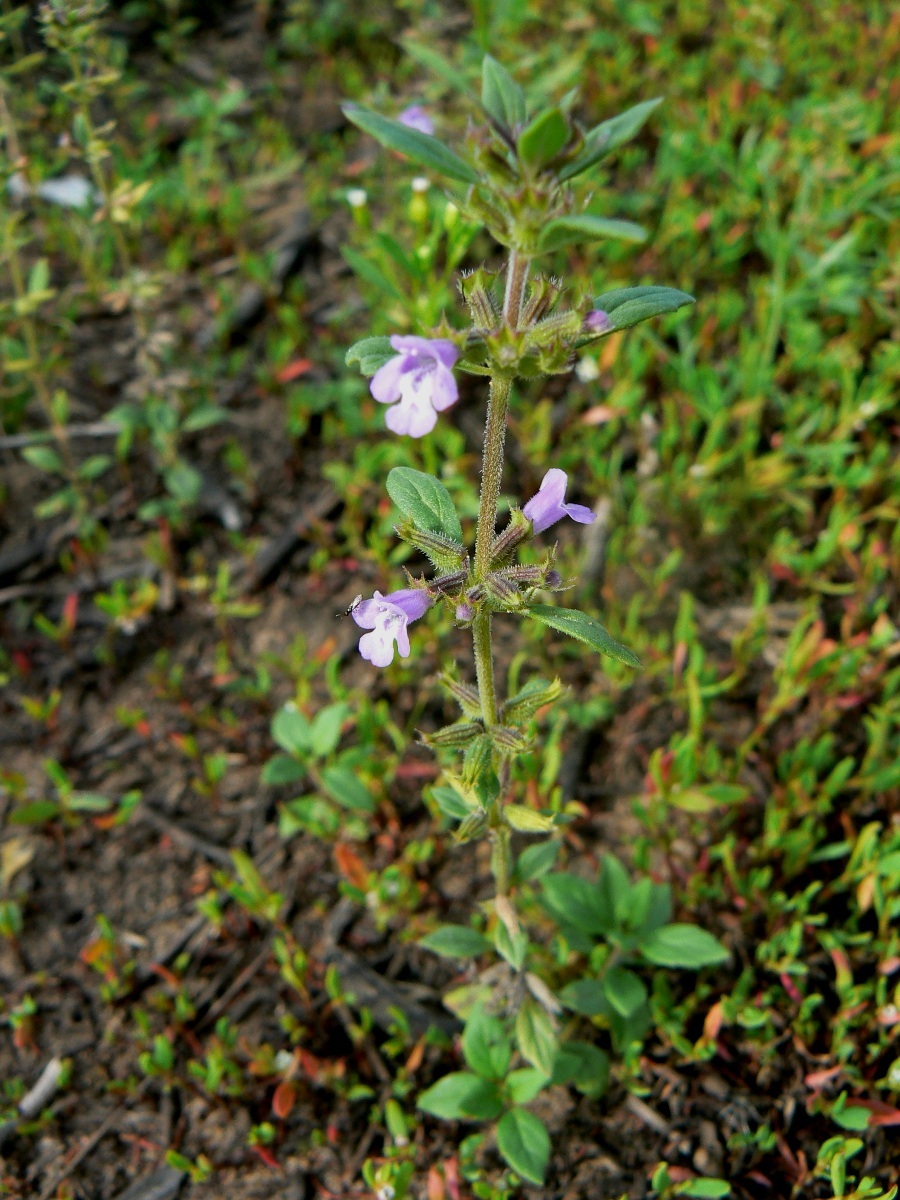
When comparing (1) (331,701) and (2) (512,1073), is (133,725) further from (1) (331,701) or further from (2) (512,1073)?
(2) (512,1073)

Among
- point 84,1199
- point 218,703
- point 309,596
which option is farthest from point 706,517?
point 84,1199

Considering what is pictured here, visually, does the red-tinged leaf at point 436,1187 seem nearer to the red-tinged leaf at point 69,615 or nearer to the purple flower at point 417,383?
the purple flower at point 417,383

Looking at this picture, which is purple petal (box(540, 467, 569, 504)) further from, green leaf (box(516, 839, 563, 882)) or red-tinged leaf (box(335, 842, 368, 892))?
red-tinged leaf (box(335, 842, 368, 892))

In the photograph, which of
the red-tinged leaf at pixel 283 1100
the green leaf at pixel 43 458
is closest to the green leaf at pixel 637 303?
the red-tinged leaf at pixel 283 1100

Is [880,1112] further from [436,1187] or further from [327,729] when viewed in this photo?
[327,729]

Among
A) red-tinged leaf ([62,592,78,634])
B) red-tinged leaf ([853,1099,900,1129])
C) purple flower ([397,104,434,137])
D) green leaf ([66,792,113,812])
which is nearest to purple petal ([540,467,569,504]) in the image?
red-tinged leaf ([853,1099,900,1129])
